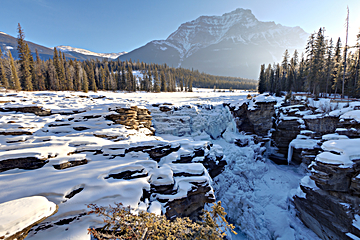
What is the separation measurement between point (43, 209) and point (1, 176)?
4368mm

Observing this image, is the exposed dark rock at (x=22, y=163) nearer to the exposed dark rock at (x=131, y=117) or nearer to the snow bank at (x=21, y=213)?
the snow bank at (x=21, y=213)

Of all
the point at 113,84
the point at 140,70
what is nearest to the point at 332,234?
the point at 113,84

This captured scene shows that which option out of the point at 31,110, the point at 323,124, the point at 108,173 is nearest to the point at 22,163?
the point at 108,173

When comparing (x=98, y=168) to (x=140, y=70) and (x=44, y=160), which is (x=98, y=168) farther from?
(x=140, y=70)

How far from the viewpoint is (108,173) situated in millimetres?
6875

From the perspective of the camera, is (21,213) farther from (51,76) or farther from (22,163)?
(51,76)

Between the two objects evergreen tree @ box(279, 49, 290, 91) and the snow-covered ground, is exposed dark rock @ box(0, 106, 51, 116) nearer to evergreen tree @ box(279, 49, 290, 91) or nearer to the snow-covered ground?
the snow-covered ground

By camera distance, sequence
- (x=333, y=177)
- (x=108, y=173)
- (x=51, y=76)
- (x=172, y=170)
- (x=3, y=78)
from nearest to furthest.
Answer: (x=108, y=173)
(x=172, y=170)
(x=333, y=177)
(x=3, y=78)
(x=51, y=76)

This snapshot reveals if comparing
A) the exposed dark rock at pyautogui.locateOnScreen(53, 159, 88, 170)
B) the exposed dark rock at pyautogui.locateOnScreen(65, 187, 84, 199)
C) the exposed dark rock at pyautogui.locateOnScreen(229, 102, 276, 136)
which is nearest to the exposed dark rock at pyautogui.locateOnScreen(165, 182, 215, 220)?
the exposed dark rock at pyautogui.locateOnScreen(65, 187, 84, 199)

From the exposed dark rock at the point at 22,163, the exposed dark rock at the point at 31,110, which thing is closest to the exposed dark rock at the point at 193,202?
the exposed dark rock at the point at 22,163

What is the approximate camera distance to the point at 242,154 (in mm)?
18188

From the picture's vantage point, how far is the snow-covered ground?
17.2 ft

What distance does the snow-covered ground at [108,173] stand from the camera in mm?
5234

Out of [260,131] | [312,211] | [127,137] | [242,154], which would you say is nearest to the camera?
[312,211]
